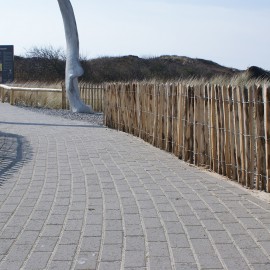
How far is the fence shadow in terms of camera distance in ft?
33.2

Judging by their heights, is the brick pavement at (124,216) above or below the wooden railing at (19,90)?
below

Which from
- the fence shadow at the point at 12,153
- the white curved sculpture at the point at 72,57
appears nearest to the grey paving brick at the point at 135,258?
the fence shadow at the point at 12,153

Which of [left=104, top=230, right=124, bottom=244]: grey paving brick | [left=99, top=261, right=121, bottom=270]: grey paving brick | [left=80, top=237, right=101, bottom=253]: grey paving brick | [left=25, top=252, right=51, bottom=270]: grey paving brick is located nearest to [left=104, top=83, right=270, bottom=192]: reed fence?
[left=104, top=230, right=124, bottom=244]: grey paving brick

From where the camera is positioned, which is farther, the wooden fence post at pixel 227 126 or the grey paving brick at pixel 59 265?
the wooden fence post at pixel 227 126

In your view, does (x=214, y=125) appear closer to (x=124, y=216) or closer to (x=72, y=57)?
(x=124, y=216)

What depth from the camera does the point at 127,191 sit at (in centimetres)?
846

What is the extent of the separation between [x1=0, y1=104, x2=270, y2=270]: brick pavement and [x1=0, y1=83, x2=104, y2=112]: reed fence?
15.7 meters

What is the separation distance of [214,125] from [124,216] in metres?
3.16

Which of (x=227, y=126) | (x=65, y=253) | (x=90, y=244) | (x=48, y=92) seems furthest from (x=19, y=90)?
(x=65, y=253)

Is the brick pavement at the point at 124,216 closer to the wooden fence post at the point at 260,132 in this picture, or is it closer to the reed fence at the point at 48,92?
the wooden fence post at the point at 260,132

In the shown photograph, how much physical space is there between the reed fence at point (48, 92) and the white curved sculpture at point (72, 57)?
2.14 metres

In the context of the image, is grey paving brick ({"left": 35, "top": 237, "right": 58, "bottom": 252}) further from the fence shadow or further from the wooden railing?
the wooden railing

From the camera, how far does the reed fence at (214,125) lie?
8.27m

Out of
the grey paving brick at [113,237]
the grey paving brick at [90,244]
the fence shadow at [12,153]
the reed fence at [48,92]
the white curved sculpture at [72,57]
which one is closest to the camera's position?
the grey paving brick at [90,244]
